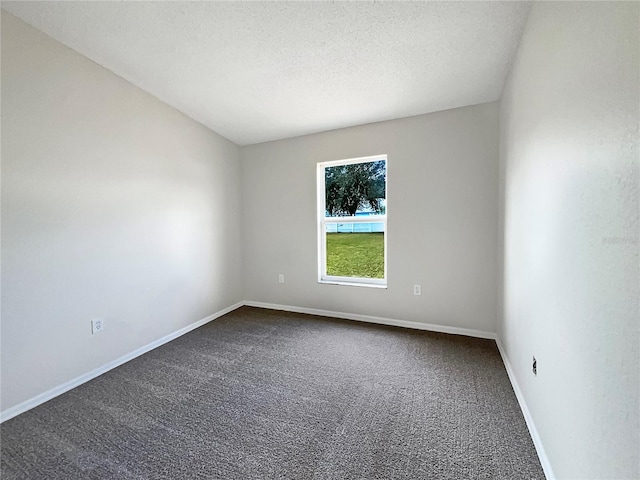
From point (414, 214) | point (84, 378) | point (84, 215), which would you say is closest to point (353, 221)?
point (414, 214)

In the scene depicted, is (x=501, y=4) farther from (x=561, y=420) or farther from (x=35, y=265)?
(x=35, y=265)

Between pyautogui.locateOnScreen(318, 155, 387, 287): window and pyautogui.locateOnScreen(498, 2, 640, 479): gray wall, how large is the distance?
5.47ft

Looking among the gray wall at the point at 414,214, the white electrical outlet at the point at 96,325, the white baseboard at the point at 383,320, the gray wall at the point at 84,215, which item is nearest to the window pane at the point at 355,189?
the gray wall at the point at 414,214

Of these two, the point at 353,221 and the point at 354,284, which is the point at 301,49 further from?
the point at 354,284

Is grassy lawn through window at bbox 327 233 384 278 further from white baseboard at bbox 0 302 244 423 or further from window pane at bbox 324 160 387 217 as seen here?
white baseboard at bbox 0 302 244 423

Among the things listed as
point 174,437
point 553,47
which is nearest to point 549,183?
point 553,47

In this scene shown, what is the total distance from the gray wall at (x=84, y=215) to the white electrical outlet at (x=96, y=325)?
0.12ft

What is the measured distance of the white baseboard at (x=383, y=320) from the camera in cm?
278

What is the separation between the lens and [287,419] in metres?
1.65

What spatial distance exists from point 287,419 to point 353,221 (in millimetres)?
2285

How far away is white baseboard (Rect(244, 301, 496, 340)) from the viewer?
2777mm

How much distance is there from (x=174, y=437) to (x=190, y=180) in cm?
249

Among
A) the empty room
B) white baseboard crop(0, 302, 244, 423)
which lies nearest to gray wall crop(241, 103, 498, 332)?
the empty room

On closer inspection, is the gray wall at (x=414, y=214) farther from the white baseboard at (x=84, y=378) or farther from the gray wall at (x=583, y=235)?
the white baseboard at (x=84, y=378)
